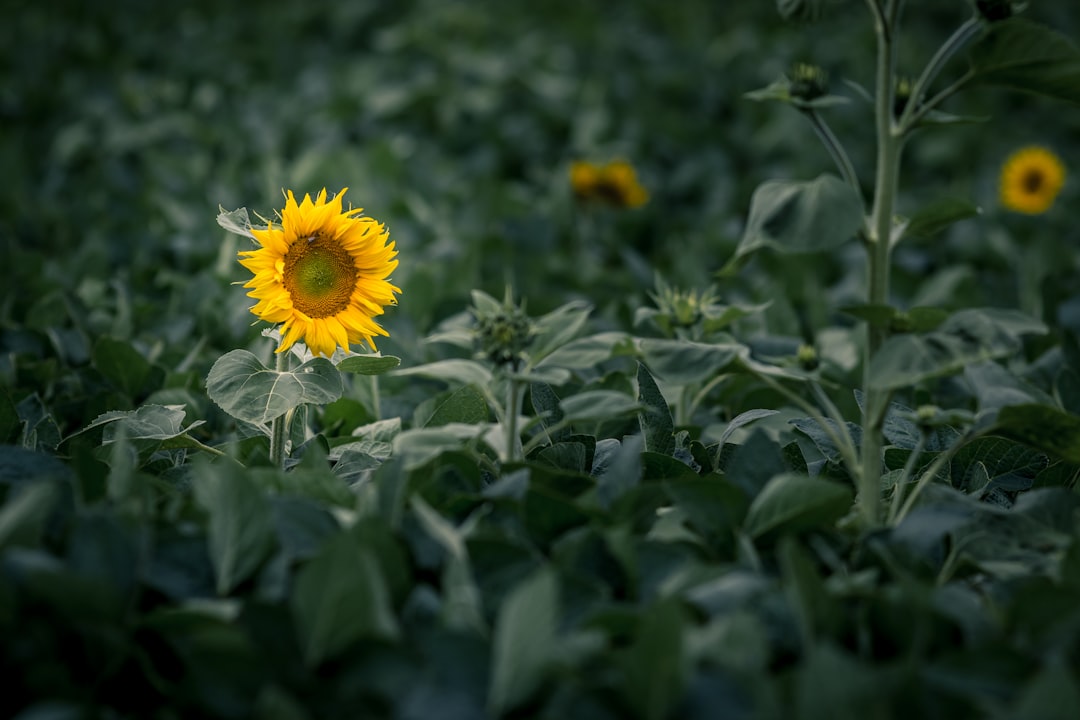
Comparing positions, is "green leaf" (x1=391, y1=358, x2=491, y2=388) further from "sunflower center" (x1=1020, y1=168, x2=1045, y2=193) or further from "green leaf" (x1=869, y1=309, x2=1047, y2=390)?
"sunflower center" (x1=1020, y1=168, x2=1045, y2=193)

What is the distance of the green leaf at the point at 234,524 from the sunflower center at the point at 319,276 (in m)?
0.41

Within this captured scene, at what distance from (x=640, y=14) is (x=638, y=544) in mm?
5310

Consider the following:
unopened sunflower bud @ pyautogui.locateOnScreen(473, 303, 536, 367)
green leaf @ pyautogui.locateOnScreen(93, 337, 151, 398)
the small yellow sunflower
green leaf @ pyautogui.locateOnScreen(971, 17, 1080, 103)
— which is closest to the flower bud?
unopened sunflower bud @ pyautogui.locateOnScreen(473, 303, 536, 367)

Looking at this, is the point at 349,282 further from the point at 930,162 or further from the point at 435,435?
the point at 930,162

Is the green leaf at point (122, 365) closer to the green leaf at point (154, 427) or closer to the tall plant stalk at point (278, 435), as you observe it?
the green leaf at point (154, 427)

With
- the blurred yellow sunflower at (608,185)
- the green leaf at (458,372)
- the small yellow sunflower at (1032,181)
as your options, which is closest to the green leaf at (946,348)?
the green leaf at (458,372)

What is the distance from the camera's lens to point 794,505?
1.36 m

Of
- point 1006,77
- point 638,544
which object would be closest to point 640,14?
point 1006,77

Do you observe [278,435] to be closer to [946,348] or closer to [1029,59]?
[946,348]

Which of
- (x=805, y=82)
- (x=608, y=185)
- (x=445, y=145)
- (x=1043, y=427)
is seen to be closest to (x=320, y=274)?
(x=805, y=82)

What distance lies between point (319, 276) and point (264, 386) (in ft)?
0.59

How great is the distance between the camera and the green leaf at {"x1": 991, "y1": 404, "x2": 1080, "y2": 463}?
1.40m

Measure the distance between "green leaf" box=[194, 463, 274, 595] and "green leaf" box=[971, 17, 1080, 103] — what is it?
1.13 m

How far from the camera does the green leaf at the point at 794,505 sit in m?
1.34
